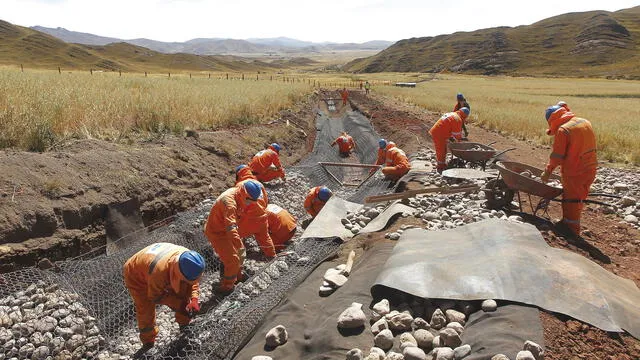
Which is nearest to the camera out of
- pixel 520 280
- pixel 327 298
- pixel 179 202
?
pixel 520 280

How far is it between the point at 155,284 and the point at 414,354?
284 centimetres

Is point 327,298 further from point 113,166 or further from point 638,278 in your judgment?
point 113,166

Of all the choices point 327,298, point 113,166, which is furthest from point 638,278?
point 113,166

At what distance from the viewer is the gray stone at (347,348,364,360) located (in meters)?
3.05

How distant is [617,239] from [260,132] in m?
9.66

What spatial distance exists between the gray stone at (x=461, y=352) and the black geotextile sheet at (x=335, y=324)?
7cm

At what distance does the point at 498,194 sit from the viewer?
6.35 m

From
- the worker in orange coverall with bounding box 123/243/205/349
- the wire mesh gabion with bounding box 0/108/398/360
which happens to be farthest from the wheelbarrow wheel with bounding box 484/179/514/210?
the worker in orange coverall with bounding box 123/243/205/349

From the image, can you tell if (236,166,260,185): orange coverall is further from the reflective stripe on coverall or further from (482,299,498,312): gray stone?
the reflective stripe on coverall

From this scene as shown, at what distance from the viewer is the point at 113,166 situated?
24.6 ft

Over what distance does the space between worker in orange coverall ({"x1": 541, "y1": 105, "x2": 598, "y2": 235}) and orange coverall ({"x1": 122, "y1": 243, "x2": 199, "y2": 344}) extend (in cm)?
512

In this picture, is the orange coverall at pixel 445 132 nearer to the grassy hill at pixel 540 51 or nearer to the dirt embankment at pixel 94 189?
the dirt embankment at pixel 94 189

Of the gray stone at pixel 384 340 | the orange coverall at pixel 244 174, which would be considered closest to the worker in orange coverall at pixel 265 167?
the orange coverall at pixel 244 174

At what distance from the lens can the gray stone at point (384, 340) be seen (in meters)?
3.22
